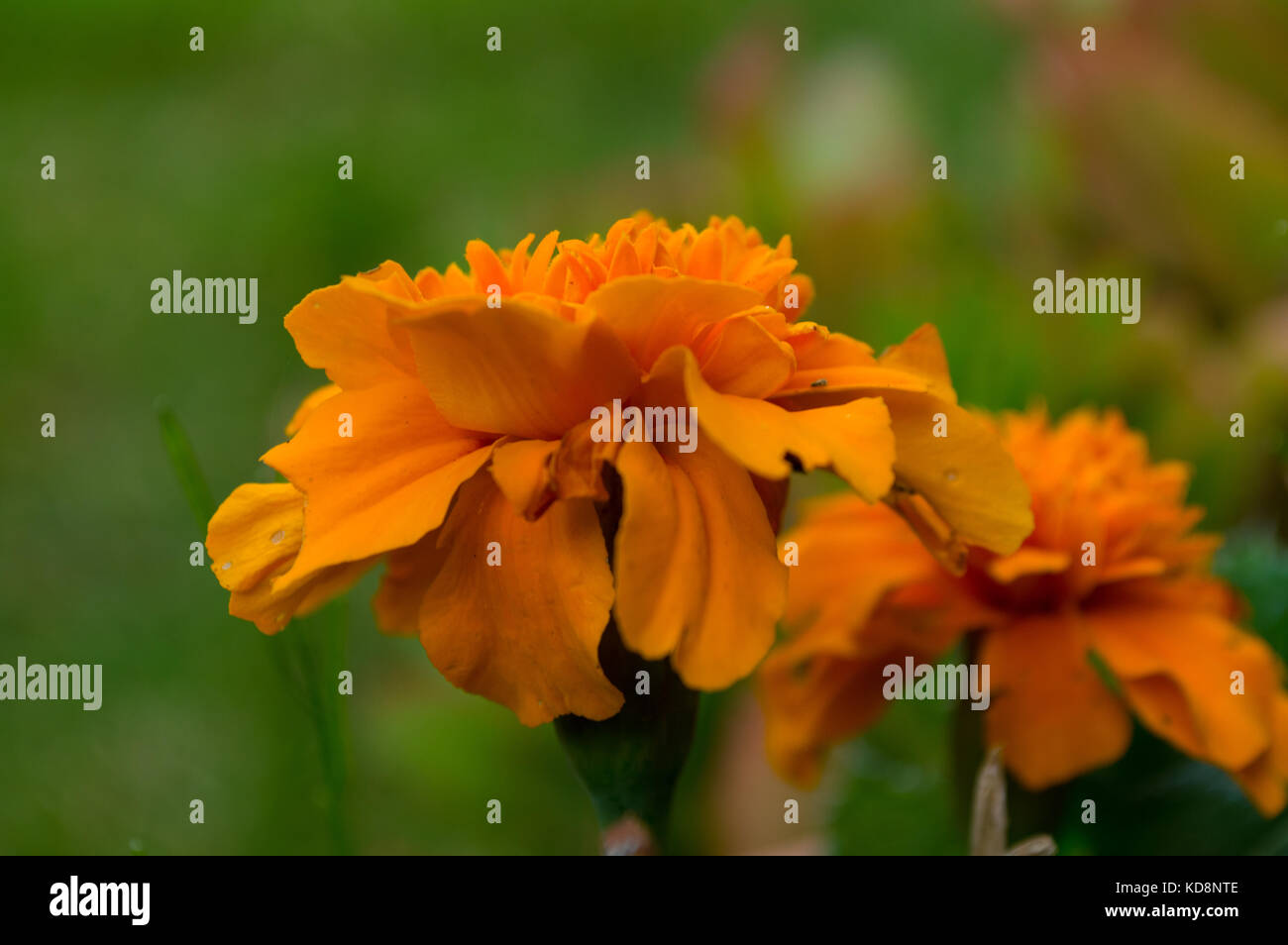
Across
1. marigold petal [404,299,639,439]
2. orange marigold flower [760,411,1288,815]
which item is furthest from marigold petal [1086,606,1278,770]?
marigold petal [404,299,639,439]

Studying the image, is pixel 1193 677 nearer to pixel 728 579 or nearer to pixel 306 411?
pixel 728 579

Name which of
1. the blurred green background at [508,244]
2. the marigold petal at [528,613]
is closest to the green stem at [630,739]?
the marigold petal at [528,613]

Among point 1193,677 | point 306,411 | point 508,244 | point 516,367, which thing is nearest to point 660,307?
point 516,367

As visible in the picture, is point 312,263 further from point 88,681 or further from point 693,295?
point 693,295

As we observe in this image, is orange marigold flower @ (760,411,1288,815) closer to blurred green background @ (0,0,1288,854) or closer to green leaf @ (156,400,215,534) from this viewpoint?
blurred green background @ (0,0,1288,854)

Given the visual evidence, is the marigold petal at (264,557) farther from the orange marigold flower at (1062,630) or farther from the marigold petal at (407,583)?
the orange marigold flower at (1062,630)

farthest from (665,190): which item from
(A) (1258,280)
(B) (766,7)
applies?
(B) (766,7)

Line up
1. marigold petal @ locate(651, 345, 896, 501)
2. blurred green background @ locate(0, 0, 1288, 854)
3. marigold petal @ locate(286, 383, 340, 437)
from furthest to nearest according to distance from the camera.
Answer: blurred green background @ locate(0, 0, 1288, 854) < marigold petal @ locate(286, 383, 340, 437) < marigold petal @ locate(651, 345, 896, 501)
